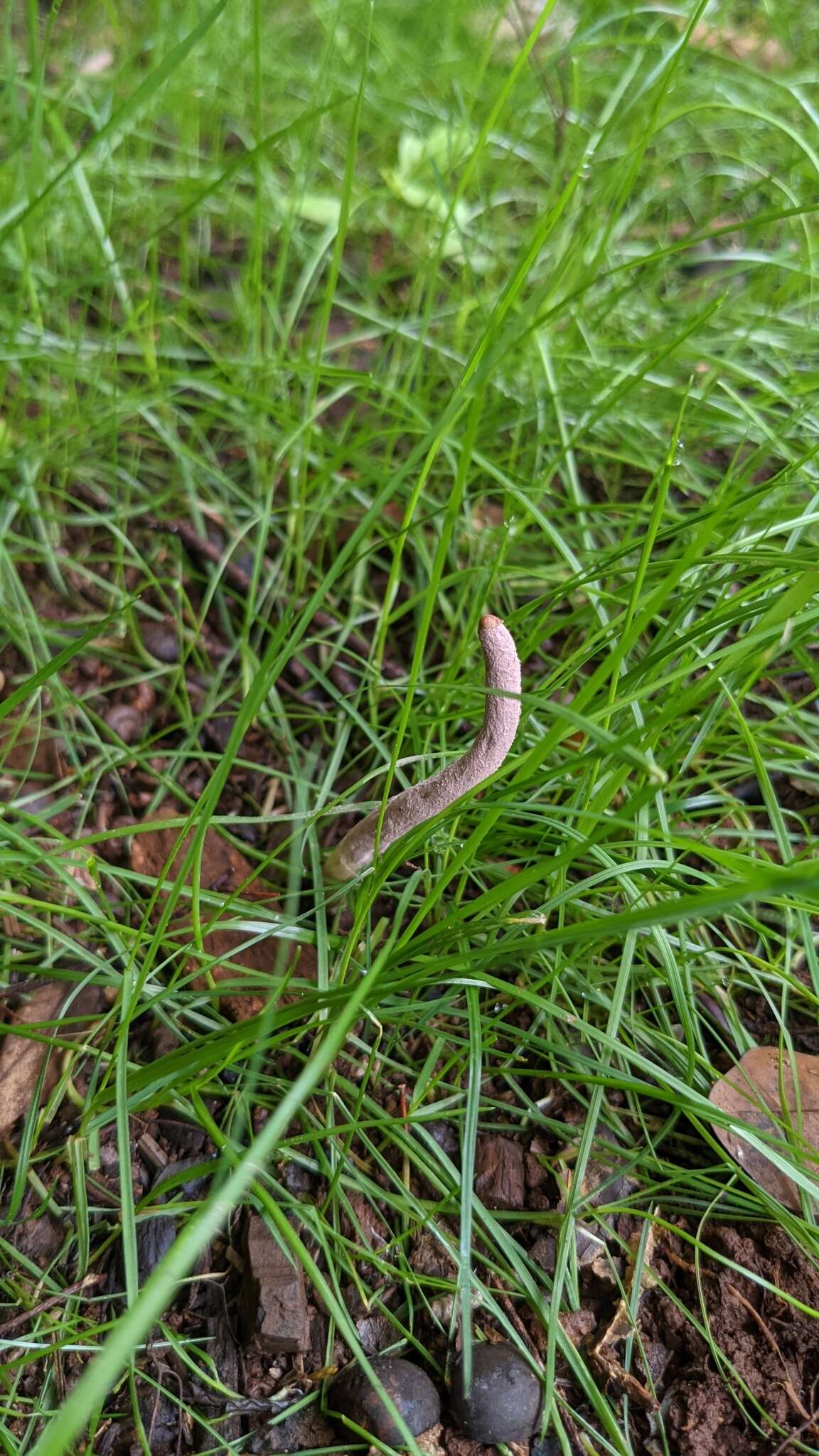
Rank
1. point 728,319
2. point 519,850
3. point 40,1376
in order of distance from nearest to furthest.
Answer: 1. point 40,1376
2. point 519,850
3. point 728,319

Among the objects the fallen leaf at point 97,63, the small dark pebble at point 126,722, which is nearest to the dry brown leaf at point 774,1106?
the small dark pebble at point 126,722

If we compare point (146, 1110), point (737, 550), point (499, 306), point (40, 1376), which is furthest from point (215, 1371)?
point (499, 306)

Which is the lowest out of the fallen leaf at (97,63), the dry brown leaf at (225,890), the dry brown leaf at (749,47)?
the dry brown leaf at (225,890)

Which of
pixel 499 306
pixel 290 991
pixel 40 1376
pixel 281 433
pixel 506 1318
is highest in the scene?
pixel 499 306

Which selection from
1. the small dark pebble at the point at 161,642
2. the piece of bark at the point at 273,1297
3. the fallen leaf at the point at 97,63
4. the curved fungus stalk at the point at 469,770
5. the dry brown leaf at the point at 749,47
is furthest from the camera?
the dry brown leaf at the point at 749,47

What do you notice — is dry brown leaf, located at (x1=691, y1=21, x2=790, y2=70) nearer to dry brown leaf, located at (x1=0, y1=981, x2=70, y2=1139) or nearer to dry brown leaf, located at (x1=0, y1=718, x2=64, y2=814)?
dry brown leaf, located at (x1=0, y1=718, x2=64, y2=814)

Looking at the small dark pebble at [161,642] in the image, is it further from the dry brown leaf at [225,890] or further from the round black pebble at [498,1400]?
the round black pebble at [498,1400]

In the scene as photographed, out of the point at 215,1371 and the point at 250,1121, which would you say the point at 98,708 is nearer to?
the point at 250,1121
